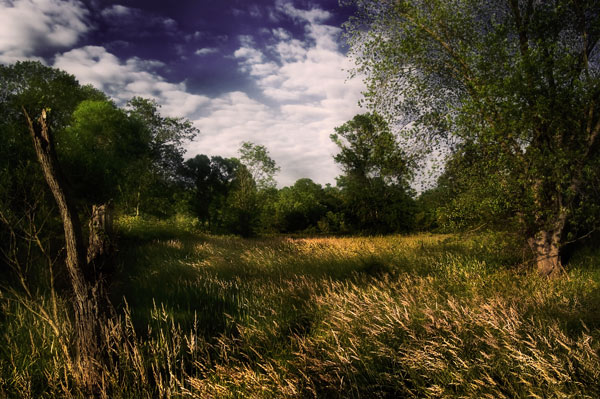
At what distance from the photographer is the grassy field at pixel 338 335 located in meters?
2.18

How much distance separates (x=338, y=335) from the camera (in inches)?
127

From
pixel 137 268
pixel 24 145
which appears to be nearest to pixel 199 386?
pixel 137 268

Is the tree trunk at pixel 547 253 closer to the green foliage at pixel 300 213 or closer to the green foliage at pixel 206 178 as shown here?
the green foliage at pixel 300 213

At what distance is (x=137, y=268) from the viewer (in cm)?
962

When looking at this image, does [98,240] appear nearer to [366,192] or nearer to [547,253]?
[547,253]

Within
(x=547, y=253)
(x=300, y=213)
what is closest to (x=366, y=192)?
(x=300, y=213)

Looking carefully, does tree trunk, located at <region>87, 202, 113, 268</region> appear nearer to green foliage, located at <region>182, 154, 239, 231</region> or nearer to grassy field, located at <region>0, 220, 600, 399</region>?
grassy field, located at <region>0, 220, 600, 399</region>

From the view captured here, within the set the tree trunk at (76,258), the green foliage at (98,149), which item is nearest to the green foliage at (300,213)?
the green foliage at (98,149)

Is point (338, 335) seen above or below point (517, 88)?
below

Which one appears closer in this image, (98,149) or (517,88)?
(517,88)

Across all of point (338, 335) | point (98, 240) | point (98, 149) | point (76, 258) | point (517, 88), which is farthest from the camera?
point (98, 149)

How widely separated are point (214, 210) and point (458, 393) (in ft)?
82.3

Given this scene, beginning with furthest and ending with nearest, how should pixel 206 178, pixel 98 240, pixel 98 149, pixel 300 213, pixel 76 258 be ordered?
pixel 206 178, pixel 300 213, pixel 98 149, pixel 98 240, pixel 76 258

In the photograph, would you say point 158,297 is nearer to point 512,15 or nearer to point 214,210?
point 512,15
